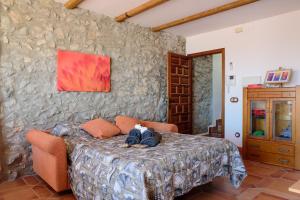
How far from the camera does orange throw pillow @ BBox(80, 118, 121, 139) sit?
3.17 m

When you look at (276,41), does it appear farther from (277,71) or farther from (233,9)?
(233,9)

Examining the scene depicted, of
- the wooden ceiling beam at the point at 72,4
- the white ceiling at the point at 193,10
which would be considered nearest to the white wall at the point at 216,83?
the white ceiling at the point at 193,10

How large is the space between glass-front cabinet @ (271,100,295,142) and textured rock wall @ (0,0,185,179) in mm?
2287

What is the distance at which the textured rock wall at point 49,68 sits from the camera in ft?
9.82

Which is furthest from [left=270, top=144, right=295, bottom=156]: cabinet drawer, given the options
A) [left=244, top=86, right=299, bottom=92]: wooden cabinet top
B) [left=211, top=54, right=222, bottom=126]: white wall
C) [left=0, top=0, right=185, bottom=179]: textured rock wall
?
[left=211, top=54, right=222, bottom=126]: white wall

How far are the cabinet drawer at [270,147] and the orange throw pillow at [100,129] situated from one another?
7.56ft

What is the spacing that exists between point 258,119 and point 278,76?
2.55 feet

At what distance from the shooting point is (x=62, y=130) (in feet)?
10.2

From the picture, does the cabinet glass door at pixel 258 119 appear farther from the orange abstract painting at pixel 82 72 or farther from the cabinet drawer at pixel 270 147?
the orange abstract painting at pixel 82 72

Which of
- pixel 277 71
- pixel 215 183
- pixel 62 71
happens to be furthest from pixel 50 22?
pixel 277 71

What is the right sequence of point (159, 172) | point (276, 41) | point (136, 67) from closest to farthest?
point (159, 172)
point (276, 41)
point (136, 67)

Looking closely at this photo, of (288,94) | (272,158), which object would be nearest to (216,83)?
(288,94)

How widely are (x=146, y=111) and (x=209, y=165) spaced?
2278 millimetres

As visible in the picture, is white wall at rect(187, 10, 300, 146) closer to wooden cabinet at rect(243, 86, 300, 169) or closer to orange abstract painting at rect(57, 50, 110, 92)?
wooden cabinet at rect(243, 86, 300, 169)
